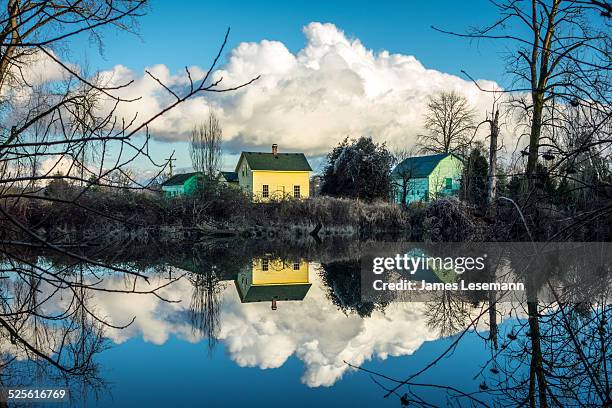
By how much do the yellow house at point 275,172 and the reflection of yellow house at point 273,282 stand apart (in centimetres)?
2983

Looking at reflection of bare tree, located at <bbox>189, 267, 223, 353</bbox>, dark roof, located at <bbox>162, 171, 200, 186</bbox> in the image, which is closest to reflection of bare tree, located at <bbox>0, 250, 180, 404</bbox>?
reflection of bare tree, located at <bbox>189, 267, 223, 353</bbox>

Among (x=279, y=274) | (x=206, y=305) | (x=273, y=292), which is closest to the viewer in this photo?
(x=206, y=305)

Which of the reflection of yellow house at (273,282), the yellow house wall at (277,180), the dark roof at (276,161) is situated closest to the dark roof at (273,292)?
the reflection of yellow house at (273,282)

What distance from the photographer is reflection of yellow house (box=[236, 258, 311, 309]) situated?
30.8 feet

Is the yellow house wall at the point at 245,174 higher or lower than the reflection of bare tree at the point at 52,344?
higher

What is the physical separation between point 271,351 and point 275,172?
39.4m

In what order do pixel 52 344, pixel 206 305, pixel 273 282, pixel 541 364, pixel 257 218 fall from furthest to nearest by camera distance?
pixel 257 218 → pixel 273 282 → pixel 206 305 → pixel 52 344 → pixel 541 364

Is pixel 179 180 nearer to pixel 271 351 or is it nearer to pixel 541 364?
pixel 271 351

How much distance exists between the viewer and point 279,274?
12195 mm

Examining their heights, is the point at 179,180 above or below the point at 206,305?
above

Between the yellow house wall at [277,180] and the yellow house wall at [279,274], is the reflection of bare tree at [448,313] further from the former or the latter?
the yellow house wall at [277,180]

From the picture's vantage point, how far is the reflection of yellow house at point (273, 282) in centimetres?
939

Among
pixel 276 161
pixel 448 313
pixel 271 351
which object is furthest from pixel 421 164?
pixel 271 351

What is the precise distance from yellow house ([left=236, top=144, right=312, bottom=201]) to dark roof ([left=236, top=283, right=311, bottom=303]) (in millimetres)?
32933
